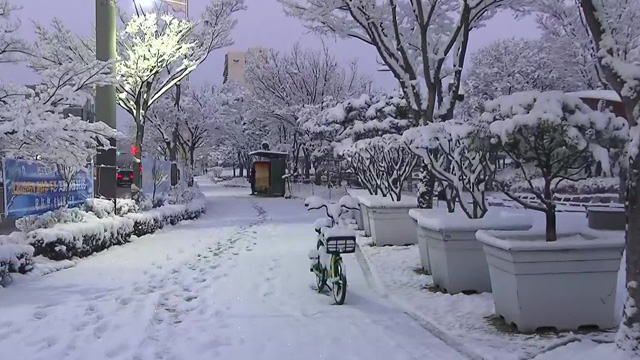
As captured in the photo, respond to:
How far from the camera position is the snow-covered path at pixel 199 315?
4629mm

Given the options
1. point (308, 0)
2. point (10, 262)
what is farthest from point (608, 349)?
point (308, 0)

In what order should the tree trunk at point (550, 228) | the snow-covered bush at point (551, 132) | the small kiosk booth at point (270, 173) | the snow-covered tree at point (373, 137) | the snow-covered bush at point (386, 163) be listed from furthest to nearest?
1. the small kiosk booth at point (270, 173)
2. the snow-covered tree at point (373, 137)
3. the snow-covered bush at point (386, 163)
4. the tree trunk at point (550, 228)
5. the snow-covered bush at point (551, 132)

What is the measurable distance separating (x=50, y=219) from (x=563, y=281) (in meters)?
8.06

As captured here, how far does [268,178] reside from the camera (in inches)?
1304

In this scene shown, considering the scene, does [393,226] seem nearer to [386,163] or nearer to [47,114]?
[386,163]

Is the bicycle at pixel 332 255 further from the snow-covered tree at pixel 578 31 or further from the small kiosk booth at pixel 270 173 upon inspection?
the small kiosk booth at pixel 270 173

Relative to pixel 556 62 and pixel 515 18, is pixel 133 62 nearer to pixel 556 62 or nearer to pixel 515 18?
pixel 515 18

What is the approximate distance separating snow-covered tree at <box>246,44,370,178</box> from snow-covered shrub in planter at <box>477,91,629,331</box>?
98.5 ft

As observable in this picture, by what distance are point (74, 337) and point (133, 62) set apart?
14.4 metres

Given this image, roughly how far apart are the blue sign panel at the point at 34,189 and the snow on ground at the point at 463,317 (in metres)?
5.51

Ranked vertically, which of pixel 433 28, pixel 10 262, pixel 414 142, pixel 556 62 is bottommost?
pixel 10 262

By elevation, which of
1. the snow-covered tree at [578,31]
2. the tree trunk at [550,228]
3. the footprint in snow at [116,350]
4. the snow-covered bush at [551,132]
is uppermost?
the snow-covered tree at [578,31]

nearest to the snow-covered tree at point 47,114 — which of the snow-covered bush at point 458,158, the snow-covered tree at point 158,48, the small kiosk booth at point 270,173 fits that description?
the snow-covered bush at point 458,158

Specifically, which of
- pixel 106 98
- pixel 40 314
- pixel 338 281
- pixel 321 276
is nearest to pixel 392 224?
pixel 321 276
